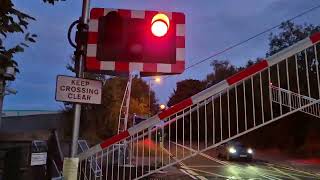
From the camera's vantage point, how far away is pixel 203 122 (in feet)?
19.9

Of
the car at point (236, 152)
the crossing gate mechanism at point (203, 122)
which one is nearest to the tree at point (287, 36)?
the car at point (236, 152)

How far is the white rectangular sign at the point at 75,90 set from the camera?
5086mm

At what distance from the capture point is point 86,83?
204 inches

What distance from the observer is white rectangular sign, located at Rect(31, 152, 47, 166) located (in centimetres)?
593

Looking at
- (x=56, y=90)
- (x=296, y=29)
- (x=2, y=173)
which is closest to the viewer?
(x=56, y=90)

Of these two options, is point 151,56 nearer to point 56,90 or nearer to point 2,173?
point 56,90

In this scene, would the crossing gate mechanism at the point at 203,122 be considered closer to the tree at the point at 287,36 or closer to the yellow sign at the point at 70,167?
the yellow sign at the point at 70,167

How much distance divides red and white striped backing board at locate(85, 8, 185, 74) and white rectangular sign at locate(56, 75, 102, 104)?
394 millimetres

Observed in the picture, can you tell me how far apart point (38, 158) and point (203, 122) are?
78.7 inches

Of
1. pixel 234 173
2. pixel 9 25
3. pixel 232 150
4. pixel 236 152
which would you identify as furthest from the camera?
pixel 232 150

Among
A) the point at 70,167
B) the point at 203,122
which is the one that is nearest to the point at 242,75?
the point at 203,122

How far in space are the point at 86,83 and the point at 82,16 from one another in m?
0.73

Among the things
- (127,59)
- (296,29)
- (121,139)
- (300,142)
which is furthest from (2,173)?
(296,29)

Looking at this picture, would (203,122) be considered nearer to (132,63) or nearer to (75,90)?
(132,63)
